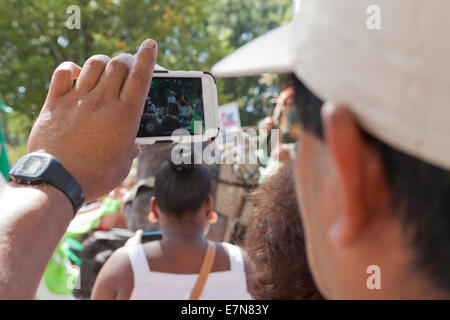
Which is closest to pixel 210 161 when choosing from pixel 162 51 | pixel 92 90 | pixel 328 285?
pixel 92 90

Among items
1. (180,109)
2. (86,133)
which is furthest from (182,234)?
(86,133)

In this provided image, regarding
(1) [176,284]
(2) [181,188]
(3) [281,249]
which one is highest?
(3) [281,249]

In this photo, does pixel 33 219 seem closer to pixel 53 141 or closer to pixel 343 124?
pixel 53 141

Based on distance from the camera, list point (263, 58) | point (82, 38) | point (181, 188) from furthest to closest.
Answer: point (82, 38) < point (181, 188) < point (263, 58)

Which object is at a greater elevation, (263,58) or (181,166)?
(263,58)

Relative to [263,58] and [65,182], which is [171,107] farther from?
[263,58]

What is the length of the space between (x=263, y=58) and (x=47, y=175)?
56cm

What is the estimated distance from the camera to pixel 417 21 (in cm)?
69

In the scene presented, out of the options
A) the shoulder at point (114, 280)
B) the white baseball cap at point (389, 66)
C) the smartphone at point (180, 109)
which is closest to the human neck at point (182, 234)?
the shoulder at point (114, 280)

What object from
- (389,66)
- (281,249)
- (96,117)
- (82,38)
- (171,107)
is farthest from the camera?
(82,38)

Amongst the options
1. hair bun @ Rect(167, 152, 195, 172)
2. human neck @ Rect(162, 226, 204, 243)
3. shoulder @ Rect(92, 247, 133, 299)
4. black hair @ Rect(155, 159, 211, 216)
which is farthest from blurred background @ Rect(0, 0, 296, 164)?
shoulder @ Rect(92, 247, 133, 299)

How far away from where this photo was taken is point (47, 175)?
3.52 feet

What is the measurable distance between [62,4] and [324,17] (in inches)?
347

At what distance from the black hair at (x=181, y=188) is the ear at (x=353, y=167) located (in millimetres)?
2375
